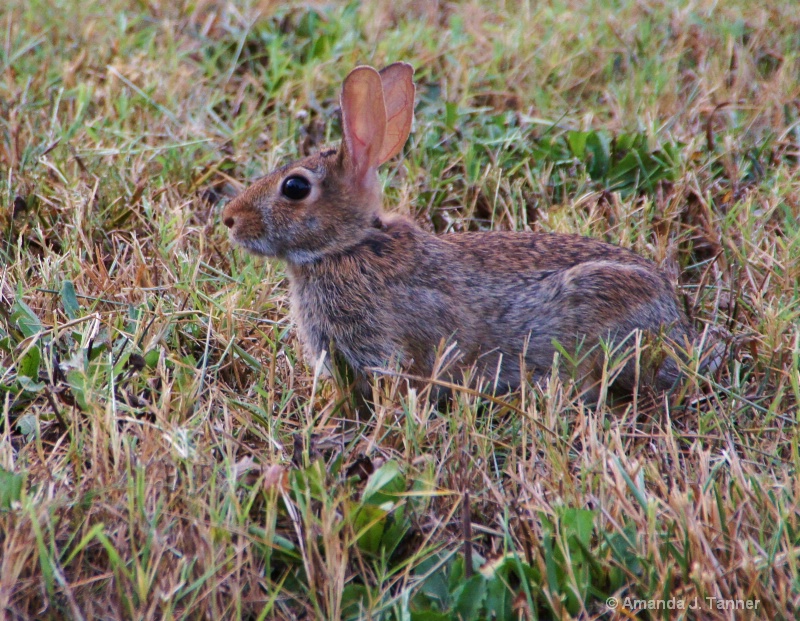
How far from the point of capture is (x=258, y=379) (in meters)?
3.69

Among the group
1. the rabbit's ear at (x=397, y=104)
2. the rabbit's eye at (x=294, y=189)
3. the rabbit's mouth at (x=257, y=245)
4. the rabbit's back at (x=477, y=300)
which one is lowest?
the rabbit's back at (x=477, y=300)

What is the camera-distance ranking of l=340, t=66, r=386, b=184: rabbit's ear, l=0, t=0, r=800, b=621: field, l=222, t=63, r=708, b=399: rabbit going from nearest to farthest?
l=0, t=0, r=800, b=621: field → l=340, t=66, r=386, b=184: rabbit's ear → l=222, t=63, r=708, b=399: rabbit

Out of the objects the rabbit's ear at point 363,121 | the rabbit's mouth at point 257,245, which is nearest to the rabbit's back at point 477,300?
the rabbit's mouth at point 257,245

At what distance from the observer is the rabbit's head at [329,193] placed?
3.87 m

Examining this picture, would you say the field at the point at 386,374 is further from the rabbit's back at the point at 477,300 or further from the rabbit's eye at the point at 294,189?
the rabbit's eye at the point at 294,189

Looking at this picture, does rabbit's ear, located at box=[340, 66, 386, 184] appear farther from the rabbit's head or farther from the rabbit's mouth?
the rabbit's mouth

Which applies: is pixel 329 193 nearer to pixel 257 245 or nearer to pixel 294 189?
pixel 294 189

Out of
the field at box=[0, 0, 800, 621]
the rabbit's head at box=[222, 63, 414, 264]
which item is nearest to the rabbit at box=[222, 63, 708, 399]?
the rabbit's head at box=[222, 63, 414, 264]

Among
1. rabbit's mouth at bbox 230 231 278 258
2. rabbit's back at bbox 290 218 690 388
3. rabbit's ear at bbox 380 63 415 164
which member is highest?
rabbit's ear at bbox 380 63 415 164

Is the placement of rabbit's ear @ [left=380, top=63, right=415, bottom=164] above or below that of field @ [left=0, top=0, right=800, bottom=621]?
above

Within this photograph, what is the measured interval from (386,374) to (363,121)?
0.99m

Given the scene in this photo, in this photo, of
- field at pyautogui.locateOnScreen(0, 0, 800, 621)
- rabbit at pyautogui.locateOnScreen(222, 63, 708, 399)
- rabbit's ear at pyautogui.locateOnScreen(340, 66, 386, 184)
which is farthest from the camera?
rabbit at pyautogui.locateOnScreen(222, 63, 708, 399)

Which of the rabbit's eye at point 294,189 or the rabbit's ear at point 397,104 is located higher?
the rabbit's ear at point 397,104

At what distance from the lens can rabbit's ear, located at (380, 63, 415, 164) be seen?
3.90m
